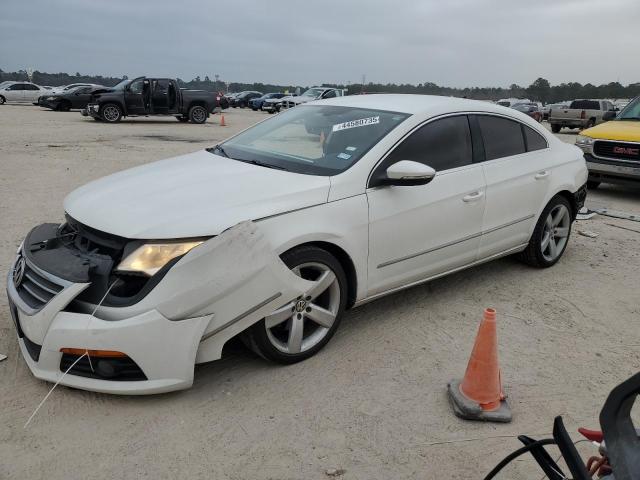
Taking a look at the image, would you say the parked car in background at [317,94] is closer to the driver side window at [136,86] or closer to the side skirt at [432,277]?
the driver side window at [136,86]

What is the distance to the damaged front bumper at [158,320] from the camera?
273 centimetres

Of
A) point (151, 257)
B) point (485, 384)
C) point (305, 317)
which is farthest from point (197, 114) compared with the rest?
point (485, 384)

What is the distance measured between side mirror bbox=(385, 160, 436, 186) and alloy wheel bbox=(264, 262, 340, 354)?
A: 0.73m

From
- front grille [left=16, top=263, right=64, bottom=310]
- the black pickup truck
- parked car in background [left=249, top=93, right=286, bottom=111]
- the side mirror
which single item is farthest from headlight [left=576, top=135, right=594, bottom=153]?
parked car in background [left=249, top=93, right=286, bottom=111]

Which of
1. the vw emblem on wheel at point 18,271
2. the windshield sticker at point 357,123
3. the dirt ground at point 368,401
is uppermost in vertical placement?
the windshield sticker at point 357,123

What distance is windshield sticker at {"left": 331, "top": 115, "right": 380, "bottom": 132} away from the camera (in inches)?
157

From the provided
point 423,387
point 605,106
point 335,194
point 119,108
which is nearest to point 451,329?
point 423,387

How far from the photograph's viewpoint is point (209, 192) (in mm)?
3244

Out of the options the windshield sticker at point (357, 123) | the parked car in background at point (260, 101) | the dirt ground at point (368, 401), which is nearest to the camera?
the dirt ground at point (368, 401)

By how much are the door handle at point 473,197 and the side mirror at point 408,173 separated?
0.67 meters

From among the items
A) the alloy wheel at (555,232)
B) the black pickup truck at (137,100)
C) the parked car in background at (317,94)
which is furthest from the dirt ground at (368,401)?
the parked car in background at (317,94)

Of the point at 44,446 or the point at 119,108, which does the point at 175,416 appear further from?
the point at 119,108

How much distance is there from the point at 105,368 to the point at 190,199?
40.0 inches

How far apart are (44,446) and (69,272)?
0.84 metres
